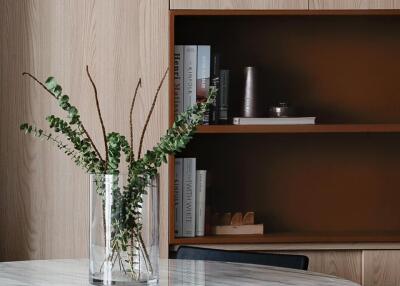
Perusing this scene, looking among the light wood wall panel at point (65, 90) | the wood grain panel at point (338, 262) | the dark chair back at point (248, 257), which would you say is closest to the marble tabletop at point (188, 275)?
the dark chair back at point (248, 257)

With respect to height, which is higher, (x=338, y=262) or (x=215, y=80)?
(x=215, y=80)

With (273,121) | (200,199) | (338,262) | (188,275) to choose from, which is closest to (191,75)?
(273,121)

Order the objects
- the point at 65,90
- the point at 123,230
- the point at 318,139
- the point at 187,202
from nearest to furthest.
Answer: the point at 123,230, the point at 65,90, the point at 187,202, the point at 318,139

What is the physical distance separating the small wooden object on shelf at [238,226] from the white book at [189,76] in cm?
45

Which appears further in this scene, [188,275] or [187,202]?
[187,202]

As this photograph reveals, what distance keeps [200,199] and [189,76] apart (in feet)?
1.45

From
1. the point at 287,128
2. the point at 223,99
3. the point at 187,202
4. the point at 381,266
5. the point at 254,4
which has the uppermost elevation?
the point at 254,4

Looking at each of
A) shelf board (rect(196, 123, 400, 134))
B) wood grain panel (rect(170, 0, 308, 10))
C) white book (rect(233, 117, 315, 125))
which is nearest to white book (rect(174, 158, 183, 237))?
shelf board (rect(196, 123, 400, 134))

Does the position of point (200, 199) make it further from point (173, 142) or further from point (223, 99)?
point (173, 142)

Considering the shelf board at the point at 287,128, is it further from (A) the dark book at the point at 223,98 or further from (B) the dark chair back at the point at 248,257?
(B) the dark chair back at the point at 248,257

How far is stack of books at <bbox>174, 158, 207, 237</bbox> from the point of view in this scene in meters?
3.30

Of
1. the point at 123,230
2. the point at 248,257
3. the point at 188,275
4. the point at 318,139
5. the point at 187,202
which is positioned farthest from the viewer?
the point at 318,139

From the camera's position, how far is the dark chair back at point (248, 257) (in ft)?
8.33

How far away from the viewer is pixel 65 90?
3215 mm
